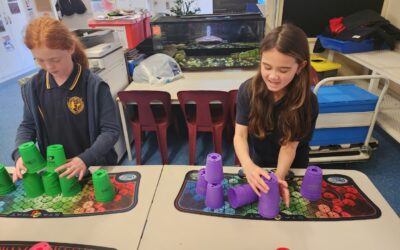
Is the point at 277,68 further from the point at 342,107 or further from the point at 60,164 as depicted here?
the point at 342,107

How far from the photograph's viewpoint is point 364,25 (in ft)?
8.46

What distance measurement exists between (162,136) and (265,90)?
50.8 inches

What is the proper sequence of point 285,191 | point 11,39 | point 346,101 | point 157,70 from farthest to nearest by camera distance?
1. point 11,39
2. point 157,70
3. point 346,101
4. point 285,191

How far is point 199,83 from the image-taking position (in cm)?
231

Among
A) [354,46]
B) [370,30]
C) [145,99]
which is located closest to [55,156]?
[145,99]

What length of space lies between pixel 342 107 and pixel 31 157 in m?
1.78

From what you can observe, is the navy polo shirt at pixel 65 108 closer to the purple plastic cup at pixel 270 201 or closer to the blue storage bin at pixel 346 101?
the purple plastic cup at pixel 270 201

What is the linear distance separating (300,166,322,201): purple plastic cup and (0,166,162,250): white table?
525 millimetres

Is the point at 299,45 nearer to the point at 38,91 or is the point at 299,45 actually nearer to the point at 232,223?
the point at 232,223

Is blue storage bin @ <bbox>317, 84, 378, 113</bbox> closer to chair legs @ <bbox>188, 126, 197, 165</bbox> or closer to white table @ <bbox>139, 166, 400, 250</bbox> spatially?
chair legs @ <bbox>188, 126, 197, 165</bbox>

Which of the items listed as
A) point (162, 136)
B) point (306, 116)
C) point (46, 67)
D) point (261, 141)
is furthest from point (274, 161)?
point (162, 136)

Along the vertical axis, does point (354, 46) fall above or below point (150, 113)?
above

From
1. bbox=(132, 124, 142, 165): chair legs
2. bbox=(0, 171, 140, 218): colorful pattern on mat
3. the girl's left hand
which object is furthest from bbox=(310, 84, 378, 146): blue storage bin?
the girl's left hand

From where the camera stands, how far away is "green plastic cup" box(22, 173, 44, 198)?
976mm
